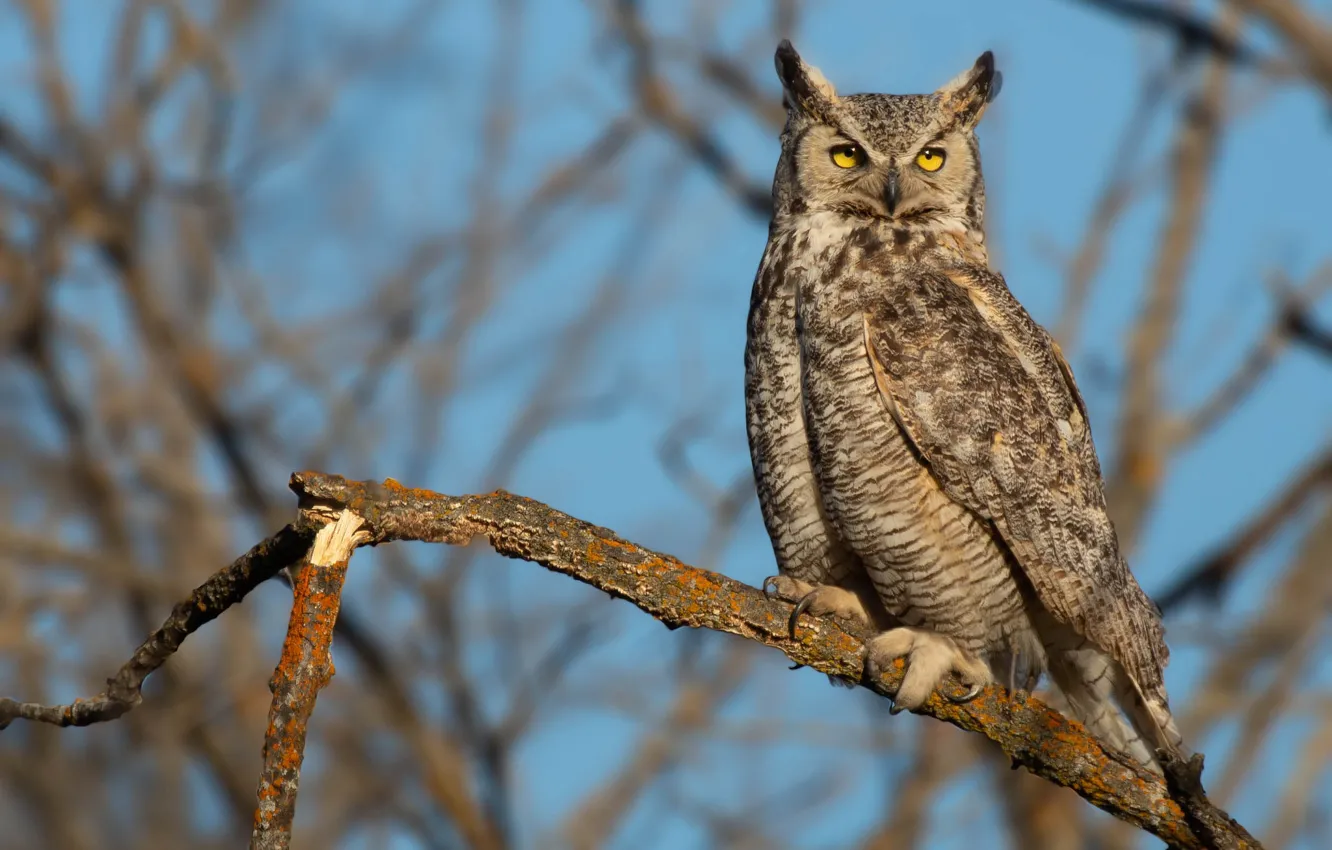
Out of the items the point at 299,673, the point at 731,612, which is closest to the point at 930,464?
the point at 731,612

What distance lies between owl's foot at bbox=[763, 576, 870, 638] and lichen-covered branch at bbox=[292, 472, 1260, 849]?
448 mm

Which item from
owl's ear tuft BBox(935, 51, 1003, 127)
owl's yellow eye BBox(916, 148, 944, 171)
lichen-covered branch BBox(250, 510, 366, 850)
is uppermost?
owl's ear tuft BBox(935, 51, 1003, 127)

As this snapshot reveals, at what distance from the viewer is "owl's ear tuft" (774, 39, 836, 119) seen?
3.78m

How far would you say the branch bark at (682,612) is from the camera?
6.65ft

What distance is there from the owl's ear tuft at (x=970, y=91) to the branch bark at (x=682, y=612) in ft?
5.23

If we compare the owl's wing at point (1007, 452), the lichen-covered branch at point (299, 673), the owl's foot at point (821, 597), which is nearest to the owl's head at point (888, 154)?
the owl's wing at point (1007, 452)

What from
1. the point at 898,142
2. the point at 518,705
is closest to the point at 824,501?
the point at 898,142

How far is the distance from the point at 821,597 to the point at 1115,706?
74 cm

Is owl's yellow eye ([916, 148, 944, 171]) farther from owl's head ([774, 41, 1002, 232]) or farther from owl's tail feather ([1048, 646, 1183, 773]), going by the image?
owl's tail feather ([1048, 646, 1183, 773])

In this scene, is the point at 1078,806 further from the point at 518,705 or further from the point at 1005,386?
the point at 1005,386

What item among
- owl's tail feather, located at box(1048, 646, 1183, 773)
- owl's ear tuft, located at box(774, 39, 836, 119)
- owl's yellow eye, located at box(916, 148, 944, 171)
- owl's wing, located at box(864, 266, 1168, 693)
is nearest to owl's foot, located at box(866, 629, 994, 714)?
owl's wing, located at box(864, 266, 1168, 693)

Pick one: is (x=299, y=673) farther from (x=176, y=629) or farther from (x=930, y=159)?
(x=930, y=159)

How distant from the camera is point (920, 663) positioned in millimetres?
2889

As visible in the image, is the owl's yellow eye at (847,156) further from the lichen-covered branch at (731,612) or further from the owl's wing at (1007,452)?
the lichen-covered branch at (731,612)
